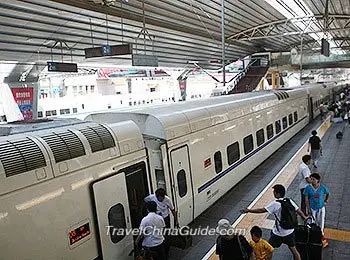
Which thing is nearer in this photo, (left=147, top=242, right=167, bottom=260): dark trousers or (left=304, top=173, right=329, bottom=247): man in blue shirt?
(left=147, top=242, right=167, bottom=260): dark trousers

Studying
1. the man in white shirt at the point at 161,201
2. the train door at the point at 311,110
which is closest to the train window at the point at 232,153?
the man in white shirt at the point at 161,201

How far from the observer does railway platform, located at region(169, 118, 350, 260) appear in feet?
20.9

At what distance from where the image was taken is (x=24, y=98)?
15.8 meters

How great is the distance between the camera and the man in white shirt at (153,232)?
16.7 feet

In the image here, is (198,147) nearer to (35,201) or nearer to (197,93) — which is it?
(35,201)

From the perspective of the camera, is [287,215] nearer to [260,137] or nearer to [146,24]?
[260,137]

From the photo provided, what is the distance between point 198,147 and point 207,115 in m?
0.96

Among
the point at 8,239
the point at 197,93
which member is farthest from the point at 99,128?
the point at 197,93

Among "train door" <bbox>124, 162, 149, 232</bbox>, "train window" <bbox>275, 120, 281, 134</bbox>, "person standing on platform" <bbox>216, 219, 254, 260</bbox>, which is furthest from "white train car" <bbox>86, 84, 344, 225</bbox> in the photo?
"person standing on platform" <bbox>216, 219, 254, 260</bbox>

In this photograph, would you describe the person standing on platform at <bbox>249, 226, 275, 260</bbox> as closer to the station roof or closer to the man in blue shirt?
the man in blue shirt

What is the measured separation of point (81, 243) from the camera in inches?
175

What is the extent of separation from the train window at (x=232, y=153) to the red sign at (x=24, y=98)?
10.5 meters

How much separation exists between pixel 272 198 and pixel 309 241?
10.5ft

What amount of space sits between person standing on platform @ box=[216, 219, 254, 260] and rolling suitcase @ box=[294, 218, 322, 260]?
1.49m
